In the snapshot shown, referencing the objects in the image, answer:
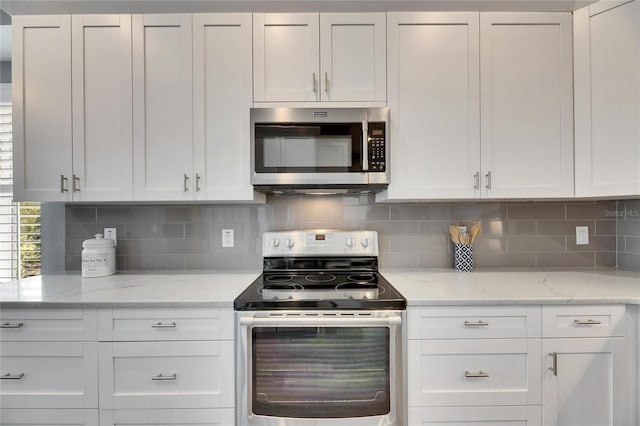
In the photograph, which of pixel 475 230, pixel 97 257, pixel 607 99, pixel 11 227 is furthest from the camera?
pixel 11 227

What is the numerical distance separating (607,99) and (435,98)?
2.86ft

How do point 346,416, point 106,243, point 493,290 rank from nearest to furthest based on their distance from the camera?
point 346,416, point 493,290, point 106,243

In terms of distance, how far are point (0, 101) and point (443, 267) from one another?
11.3 feet

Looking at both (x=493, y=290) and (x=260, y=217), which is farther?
(x=260, y=217)

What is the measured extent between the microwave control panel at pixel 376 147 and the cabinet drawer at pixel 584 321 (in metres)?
0.98

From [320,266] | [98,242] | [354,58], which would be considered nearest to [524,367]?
[320,266]

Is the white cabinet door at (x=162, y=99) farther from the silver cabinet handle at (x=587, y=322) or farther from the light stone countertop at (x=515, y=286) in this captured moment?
the silver cabinet handle at (x=587, y=322)

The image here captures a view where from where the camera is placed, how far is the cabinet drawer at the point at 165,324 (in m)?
1.44

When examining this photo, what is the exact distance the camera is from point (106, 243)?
195 cm

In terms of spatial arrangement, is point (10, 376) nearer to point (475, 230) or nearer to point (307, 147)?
point (307, 147)

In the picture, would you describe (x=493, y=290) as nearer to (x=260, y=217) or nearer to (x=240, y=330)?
(x=240, y=330)

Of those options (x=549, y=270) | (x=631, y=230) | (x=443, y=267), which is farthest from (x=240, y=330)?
(x=631, y=230)

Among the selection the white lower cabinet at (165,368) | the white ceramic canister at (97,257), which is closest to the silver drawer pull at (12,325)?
the white lower cabinet at (165,368)

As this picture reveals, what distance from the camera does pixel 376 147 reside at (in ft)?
5.67
